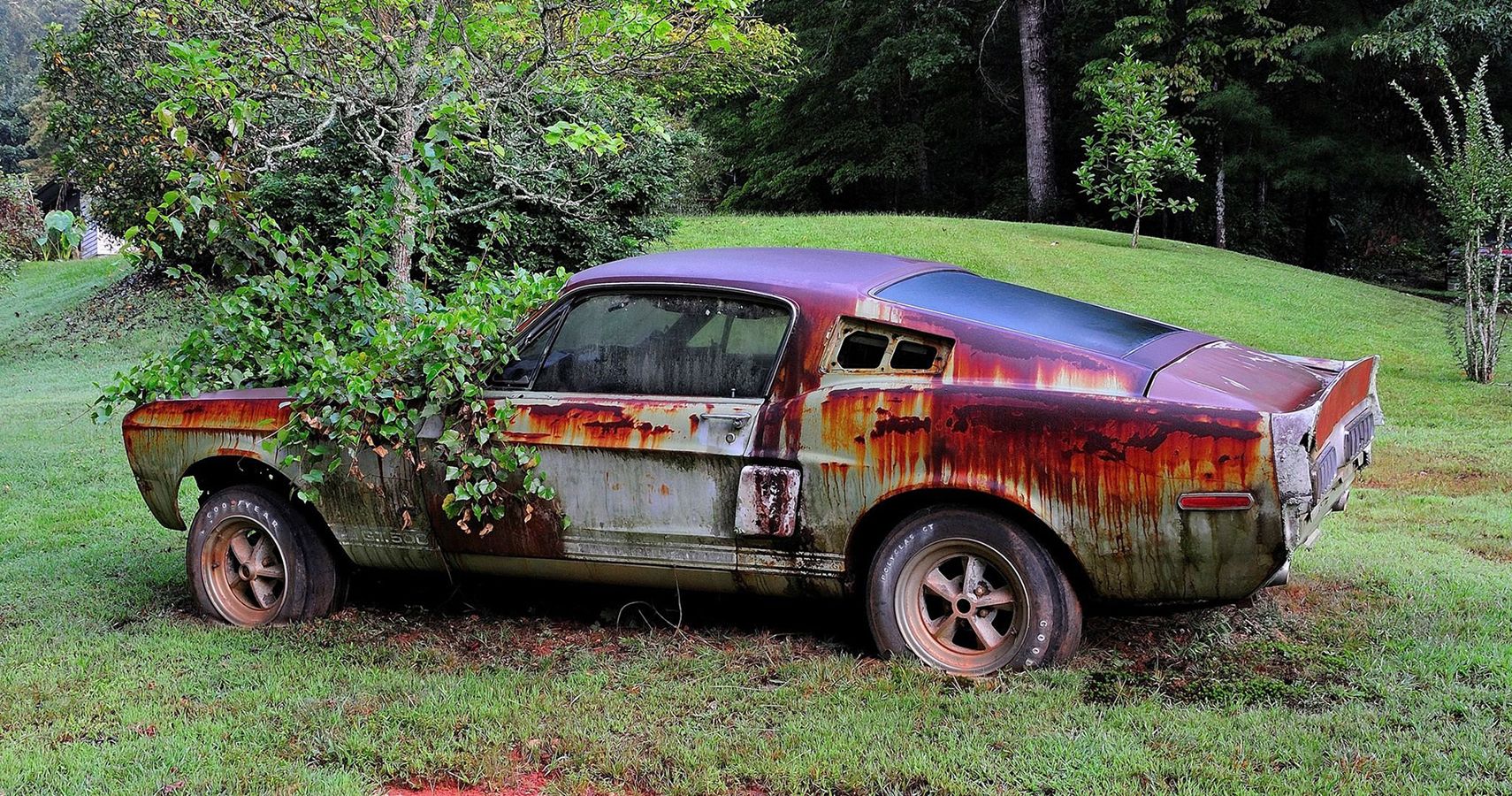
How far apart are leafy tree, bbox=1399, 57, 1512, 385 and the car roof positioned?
31.1 feet

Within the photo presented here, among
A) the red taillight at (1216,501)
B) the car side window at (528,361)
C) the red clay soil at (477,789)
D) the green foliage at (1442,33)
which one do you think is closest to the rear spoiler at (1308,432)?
the red taillight at (1216,501)

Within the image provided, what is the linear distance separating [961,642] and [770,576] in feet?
2.34

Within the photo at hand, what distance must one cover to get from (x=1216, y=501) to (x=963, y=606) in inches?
35.7

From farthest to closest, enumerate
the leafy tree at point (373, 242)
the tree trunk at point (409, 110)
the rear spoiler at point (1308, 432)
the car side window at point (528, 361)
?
1. the tree trunk at point (409, 110)
2. the car side window at point (528, 361)
3. the leafy tree at point (373, 242)
4. the rear spoiler at point (1308, 432)

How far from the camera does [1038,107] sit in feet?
87.8

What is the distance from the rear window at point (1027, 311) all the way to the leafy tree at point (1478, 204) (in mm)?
9112

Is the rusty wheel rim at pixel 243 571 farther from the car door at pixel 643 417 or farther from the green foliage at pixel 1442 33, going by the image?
the green foliage at pixel 1442 33

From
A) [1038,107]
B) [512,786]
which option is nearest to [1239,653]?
[512,786]

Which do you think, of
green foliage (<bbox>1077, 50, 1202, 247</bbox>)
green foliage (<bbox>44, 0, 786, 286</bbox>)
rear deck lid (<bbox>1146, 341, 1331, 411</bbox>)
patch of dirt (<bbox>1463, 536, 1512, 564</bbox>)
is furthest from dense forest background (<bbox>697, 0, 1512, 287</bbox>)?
rear deck lid (<bbox>1146, 341, 1331, 411</bbox>)

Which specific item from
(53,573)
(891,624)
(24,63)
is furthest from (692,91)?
(24,63)

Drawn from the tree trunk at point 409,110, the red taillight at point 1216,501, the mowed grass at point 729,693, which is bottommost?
the mowed grass at point 729,693

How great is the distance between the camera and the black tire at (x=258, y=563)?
4977 mm

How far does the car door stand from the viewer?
14.0 feet

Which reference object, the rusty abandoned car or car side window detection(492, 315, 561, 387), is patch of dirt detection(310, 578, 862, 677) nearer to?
the rusty abandoned car
